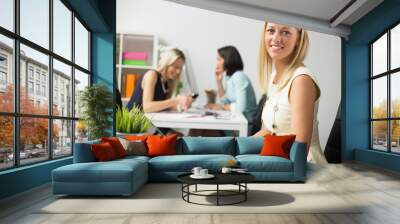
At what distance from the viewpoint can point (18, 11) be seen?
4707 mm

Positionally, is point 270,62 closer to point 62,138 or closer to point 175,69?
point 175,69

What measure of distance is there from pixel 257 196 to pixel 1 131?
2.94m

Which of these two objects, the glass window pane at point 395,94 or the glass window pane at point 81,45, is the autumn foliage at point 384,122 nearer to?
the glass window pane at point 395,94

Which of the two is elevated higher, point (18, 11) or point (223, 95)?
point (18, 11)

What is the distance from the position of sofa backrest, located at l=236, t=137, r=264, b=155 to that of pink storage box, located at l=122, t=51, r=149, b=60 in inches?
112

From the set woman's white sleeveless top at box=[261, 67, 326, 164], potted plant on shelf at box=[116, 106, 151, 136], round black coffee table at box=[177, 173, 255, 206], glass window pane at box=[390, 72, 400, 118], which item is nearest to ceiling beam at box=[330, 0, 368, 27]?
woman's white sleeveless top at box=[261, 67, 326, 164]

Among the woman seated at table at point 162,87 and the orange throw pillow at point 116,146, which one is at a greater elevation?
the woman seated at table at point 162,87

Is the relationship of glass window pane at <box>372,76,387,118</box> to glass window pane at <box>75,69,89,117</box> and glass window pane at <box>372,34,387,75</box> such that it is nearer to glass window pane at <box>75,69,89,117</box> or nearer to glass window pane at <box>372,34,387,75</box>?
glass window pane at <box>372,34,387,75</box>

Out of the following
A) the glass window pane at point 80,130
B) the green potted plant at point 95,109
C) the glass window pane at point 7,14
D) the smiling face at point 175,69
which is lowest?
the glass window pane at point 80,130

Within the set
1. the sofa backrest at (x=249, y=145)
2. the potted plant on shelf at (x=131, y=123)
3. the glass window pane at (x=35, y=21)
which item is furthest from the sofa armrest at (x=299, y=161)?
the glass window pane at (x=35, y=21)

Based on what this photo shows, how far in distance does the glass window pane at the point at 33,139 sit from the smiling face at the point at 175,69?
2.98 metres

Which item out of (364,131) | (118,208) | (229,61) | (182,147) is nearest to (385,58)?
(364,131)

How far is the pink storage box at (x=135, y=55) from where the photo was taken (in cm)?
805

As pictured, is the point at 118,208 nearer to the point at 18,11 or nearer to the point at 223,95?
the point at 18,11
